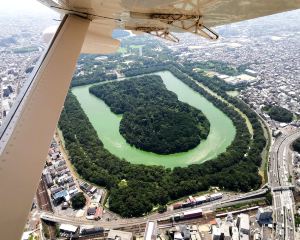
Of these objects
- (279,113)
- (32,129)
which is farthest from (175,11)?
(279,113)

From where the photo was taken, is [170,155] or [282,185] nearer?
[282,185]

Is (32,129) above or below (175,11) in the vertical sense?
below

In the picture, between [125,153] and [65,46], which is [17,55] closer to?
[125,153]

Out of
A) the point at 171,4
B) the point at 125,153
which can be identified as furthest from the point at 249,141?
the point at 171,4

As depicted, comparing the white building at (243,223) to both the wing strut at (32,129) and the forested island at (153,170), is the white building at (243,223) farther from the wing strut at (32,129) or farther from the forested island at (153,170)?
the wing strut at (32,129)

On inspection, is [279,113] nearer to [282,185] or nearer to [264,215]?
[282,185]

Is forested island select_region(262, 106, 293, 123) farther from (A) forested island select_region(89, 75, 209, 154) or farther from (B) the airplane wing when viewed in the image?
(B) the airplane wing

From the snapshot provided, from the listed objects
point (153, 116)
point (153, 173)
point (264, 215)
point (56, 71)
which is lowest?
point (153, 116)
